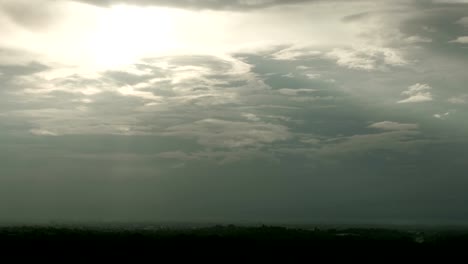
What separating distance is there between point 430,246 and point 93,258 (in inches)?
2579

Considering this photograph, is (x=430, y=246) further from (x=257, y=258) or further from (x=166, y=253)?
(x=166, y=253)

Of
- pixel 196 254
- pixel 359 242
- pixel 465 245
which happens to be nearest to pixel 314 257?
pixel 196 254

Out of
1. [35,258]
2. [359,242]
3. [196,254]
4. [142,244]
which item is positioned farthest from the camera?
[359,242]

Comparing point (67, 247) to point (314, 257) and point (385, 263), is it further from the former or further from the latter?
point (385, 263)

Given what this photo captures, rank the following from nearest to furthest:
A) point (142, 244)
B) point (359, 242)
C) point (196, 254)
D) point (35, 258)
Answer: point (35, 258) < point (196, 254) < point (142, 244) < point (359, 242)

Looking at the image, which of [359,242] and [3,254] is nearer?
[3,254]

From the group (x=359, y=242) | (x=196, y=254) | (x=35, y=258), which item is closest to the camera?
(x=35, y=258)

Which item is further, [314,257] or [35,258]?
[314,257]

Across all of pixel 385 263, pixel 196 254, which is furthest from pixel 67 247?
pixel 385 263

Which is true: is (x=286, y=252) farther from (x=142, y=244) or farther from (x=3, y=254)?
(x=3, y=254)

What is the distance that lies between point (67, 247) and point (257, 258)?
34737 mm

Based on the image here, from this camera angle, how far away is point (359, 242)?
12862 cm

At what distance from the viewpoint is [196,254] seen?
102 metres

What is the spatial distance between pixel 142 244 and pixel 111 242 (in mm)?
8481
